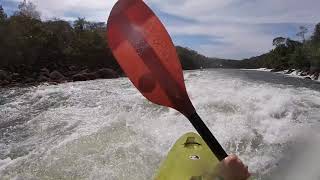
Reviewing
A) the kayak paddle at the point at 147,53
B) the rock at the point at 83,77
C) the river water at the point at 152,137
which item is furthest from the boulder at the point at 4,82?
the kayak paddle at the point at 147,53

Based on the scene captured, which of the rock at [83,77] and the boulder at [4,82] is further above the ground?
the rock at [83,77]

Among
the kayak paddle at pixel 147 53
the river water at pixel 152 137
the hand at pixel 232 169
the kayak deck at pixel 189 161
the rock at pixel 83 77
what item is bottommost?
the rock at pixel 83 77

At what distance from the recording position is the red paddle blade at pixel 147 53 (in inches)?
67.1

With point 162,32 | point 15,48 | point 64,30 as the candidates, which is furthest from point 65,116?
point 64,30

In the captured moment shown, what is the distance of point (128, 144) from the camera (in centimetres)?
525

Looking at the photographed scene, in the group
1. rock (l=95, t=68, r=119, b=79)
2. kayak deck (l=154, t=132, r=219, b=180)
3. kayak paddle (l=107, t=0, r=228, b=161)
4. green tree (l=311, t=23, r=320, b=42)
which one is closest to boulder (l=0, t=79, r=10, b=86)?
rock (l=95, t=68, r=119, b=79)

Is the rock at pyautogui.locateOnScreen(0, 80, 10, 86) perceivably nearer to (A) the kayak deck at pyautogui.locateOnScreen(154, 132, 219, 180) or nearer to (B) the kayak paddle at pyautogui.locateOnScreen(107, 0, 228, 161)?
(A) the kayak deck at pyautogui.locateOnScreen(154, 132, 219, 180)

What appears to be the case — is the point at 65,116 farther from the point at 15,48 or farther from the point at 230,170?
the point at 15,48

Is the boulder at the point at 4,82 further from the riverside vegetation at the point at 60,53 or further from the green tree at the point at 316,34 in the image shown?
the green tree at the point at 316,34

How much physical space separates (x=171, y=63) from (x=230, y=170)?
48cm

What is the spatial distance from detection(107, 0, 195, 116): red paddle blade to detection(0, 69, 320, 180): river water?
290 cm

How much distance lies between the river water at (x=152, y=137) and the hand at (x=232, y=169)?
3.11 metres

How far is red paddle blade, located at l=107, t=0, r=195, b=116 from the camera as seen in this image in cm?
171

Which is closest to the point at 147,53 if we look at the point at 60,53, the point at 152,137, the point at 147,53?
the point at 147,53
